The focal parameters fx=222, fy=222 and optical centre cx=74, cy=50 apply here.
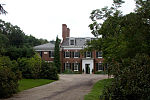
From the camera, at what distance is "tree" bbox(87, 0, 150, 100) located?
28.3ft

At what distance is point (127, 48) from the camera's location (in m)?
15.4

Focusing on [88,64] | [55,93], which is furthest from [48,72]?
[88,64]

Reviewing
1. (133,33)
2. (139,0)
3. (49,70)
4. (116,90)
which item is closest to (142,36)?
(133,33)

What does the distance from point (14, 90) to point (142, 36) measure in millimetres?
8523

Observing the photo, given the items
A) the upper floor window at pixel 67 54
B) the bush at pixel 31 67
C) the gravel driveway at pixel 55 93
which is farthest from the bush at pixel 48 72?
the upper floor window at pixel 67 54

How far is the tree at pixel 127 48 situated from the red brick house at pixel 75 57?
1777 centimetres

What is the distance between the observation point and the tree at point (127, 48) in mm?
8617

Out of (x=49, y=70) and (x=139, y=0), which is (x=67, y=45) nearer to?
(x=49, y=70)

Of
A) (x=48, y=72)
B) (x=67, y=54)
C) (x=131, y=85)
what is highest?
(x=67, y=54)

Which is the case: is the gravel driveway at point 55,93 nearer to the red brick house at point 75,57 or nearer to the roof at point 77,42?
the red brick house at point 75,57

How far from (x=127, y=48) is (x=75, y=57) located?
28.1 metres

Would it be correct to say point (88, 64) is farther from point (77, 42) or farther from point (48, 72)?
point (48, 72)

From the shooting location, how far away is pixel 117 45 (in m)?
18.7

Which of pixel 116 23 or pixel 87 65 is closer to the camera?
pixel 116 23
